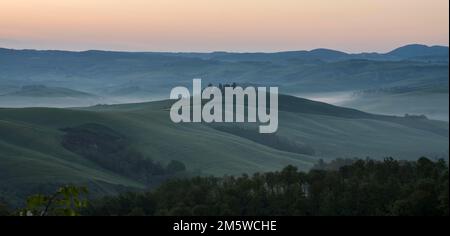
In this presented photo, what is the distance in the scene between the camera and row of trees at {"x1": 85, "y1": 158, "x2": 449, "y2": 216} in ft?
141

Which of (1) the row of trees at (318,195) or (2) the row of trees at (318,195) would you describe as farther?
(1) the row of trees at (318,195)

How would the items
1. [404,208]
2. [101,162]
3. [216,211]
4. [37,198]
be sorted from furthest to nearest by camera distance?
[101,162]
[216,211]
[404,208]
[37,198]

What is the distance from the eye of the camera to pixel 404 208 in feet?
114

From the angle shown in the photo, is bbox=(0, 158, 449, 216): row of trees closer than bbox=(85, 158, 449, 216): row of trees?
Yes

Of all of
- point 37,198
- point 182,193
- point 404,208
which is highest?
point 37,198

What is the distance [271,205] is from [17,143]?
488 ft

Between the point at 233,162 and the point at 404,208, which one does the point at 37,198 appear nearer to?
the point at 404,208

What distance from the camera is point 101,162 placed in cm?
19400

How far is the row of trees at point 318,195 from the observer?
4284cm

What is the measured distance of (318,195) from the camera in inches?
2217
